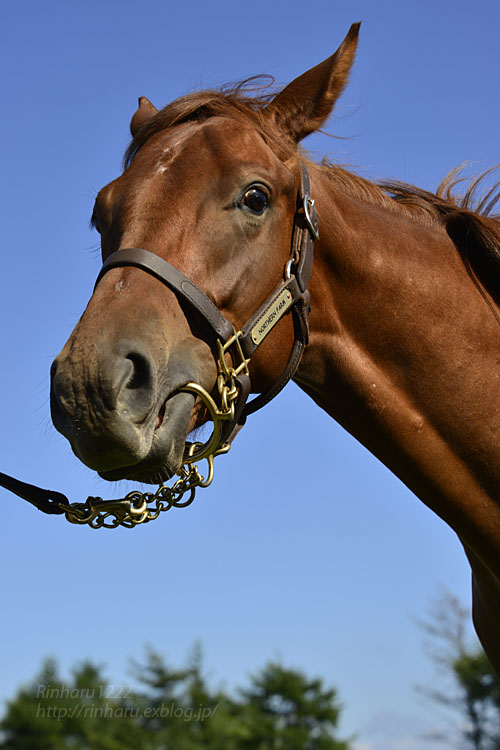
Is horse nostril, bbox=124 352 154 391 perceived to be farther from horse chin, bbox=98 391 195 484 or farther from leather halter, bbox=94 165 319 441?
leather halter, bbox=94 165 319 441

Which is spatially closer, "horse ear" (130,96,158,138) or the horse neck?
the horse neck

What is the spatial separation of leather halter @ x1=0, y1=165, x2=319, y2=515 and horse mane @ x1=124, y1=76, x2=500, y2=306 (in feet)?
1.31

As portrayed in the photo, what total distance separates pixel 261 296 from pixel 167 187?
622 mm

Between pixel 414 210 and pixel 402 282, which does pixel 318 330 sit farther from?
pixel 414 210

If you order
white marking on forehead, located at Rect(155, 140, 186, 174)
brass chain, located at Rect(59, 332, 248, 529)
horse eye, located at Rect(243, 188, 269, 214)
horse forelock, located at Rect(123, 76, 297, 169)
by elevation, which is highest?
horse forelock, located at Rect(123, 76, 297, 169)

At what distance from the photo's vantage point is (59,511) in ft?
11.1

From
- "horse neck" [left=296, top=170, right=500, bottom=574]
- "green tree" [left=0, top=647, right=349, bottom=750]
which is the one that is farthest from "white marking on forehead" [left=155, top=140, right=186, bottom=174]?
"green tree" [left=0, top=647, right=349, bottom=750]

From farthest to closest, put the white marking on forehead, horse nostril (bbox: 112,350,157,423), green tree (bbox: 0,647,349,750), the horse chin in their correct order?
green tree (bbox: 0,647,349,750)
the white marking on forehead
the horse chin
horse nostril (bbox: 112,350,157,423)

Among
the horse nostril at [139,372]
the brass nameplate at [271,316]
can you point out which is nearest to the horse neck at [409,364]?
the brass nameplate at [271,316]

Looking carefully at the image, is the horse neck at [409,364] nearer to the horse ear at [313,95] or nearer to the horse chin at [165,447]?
the horse ear at [313,95]

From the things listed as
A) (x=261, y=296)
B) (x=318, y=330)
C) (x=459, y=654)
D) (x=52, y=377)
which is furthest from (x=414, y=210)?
(x=459, y=654)

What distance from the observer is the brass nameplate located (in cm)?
339

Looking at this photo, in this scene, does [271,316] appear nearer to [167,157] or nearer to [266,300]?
[266,300]

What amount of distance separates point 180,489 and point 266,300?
3.00 feet
